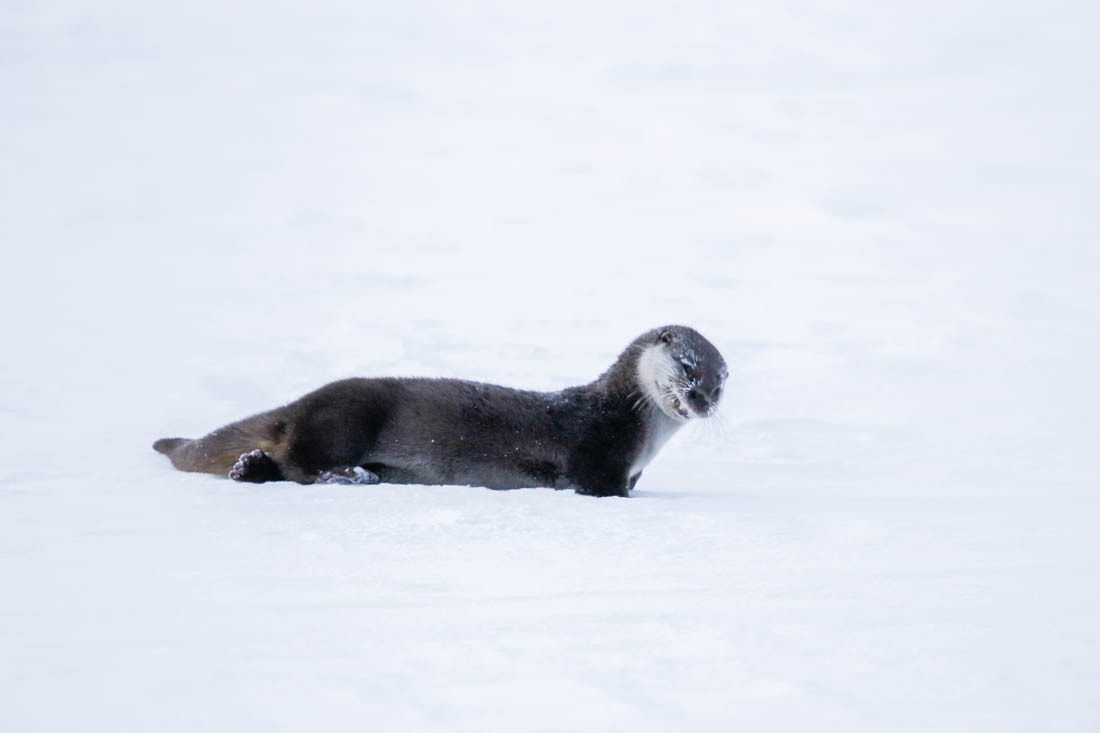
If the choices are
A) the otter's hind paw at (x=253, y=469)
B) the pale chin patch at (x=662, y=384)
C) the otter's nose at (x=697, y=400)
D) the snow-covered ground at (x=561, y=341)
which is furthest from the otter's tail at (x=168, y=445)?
the otter's nose at (x=697, y=400)

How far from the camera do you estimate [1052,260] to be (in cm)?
1562

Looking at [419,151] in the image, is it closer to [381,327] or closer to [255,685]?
[381,327]

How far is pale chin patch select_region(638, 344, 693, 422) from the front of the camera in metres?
6.31

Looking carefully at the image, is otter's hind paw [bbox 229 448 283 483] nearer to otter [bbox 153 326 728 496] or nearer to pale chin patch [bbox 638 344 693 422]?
otter [bbox 153 326 728 496]

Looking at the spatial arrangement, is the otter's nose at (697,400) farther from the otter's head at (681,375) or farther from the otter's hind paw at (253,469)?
the otter's hind paw at (253,469)

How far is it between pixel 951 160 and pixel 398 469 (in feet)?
52.4

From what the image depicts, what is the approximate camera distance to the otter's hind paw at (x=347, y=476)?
5680mm

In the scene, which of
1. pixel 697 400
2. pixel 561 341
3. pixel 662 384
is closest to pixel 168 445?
pixel 662 384

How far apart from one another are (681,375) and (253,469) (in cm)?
199

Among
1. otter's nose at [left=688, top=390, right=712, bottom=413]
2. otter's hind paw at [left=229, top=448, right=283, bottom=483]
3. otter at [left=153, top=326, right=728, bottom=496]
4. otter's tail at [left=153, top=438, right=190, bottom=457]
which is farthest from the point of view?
otter's tail at [left=153, top=438, right=190, bottom=457]

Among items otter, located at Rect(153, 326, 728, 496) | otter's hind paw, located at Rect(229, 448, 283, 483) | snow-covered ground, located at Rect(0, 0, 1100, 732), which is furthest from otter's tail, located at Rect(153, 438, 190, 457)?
otter's hind paw, located at Rect(229, 448, 283, 483)

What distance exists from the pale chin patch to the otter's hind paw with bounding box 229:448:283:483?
178 centimetres

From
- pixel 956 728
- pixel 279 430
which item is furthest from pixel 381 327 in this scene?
pixel 956 728

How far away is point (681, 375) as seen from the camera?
634 centimetres
